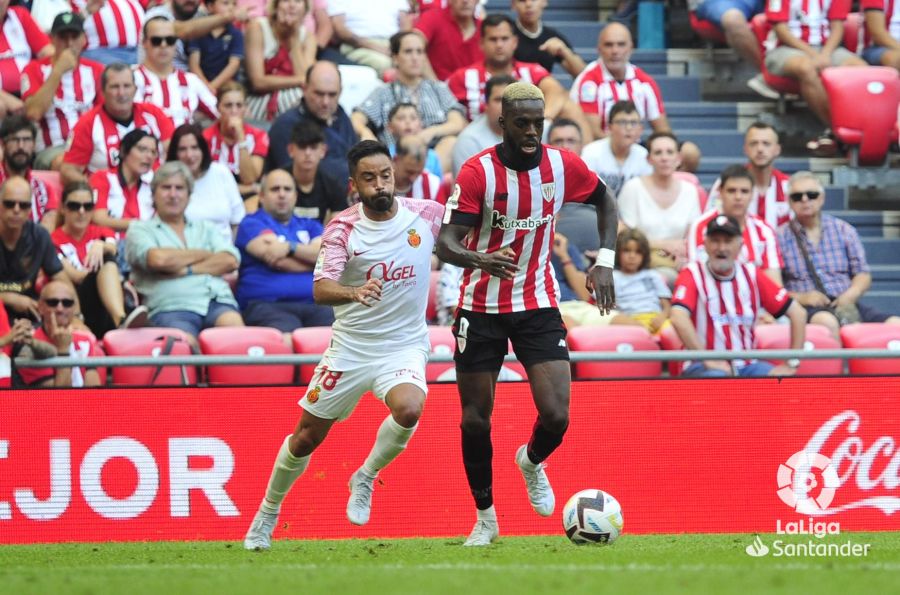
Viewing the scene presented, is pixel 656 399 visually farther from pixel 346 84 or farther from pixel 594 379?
pixel 346 84

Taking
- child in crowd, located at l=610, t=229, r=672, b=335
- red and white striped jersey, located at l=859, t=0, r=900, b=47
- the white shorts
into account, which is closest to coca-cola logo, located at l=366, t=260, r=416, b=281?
the white shorts

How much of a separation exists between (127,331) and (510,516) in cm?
294

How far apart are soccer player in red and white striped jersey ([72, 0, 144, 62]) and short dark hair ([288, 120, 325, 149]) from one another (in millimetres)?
2726

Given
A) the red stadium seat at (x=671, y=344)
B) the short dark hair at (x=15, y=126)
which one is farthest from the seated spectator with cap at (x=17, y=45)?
the red stadium seat at (x=671, y=344)

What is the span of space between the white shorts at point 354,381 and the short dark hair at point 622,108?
554cm

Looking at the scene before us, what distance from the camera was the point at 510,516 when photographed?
9.98m

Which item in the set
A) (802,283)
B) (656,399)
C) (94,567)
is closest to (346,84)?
(802,283)

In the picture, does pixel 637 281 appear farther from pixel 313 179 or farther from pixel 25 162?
pixel 25 162

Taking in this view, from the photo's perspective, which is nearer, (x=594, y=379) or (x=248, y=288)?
(x=594, y=379)

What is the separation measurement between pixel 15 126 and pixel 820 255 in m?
6.57

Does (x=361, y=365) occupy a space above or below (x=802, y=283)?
above

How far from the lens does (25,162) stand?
1212 centimetres

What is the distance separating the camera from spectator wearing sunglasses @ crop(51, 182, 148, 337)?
1127 centimetres

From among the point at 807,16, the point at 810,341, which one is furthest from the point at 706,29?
the point at 810,341
